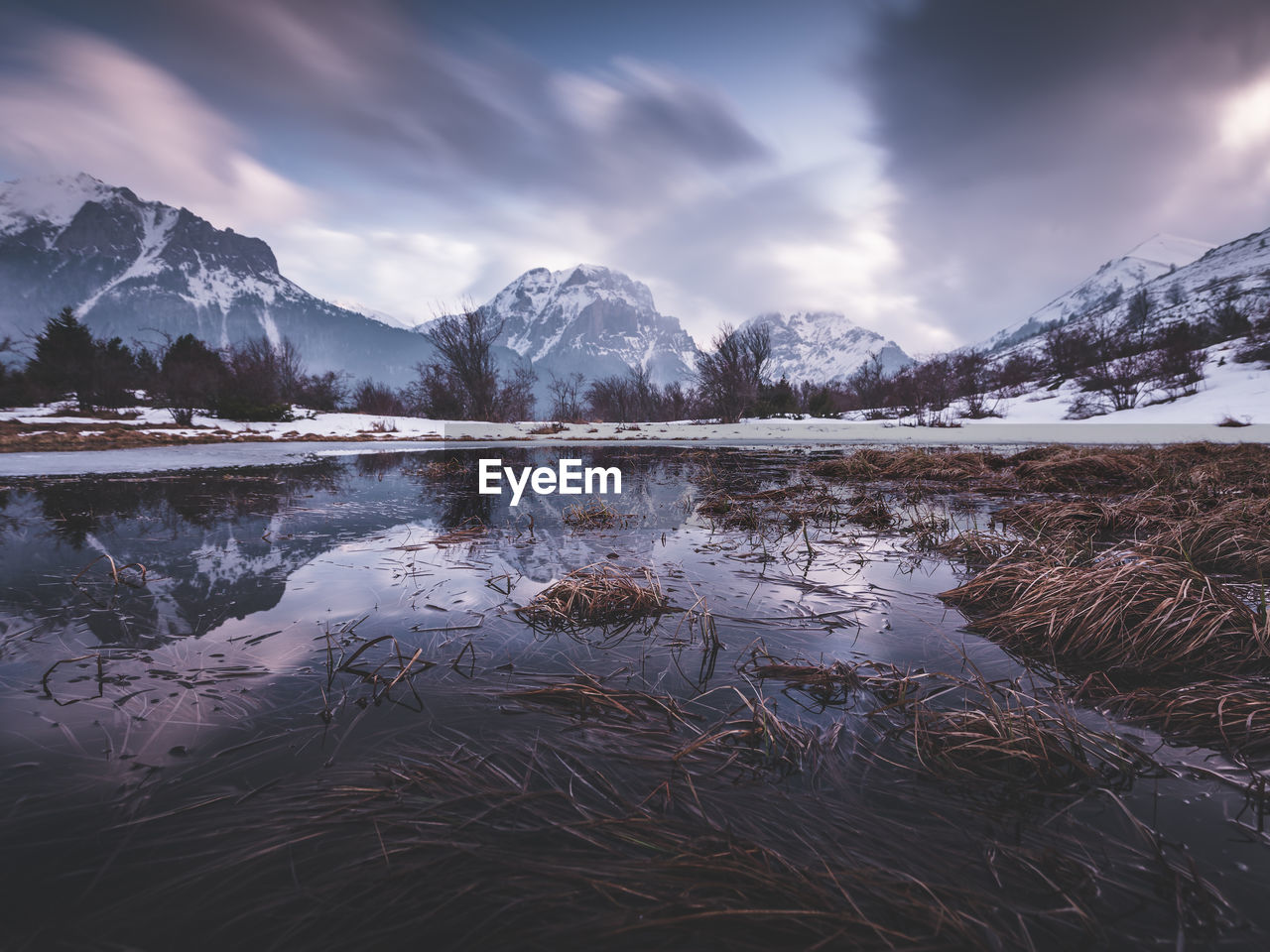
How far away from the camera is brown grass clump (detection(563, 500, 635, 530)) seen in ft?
17.1

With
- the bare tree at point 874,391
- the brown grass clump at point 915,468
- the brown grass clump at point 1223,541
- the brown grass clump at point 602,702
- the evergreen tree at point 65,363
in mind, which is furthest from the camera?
the bare tree at point 874,391

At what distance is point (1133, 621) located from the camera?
98.5 inches

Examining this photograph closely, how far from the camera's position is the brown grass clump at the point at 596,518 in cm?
520

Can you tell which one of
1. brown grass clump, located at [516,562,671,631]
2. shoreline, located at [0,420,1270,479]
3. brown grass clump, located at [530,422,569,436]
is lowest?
brown grass clump, located at [516,562,671,631]

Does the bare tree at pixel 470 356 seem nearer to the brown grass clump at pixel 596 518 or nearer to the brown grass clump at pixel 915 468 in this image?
the brown grass clump at pixel 915 468

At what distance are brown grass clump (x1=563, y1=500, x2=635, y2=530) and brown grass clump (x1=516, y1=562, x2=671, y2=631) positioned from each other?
2.14 m

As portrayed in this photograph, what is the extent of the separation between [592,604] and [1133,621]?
288 centimetres

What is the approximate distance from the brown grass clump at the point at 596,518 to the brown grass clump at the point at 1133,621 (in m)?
3.33

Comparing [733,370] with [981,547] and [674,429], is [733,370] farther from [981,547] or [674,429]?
[981,547]

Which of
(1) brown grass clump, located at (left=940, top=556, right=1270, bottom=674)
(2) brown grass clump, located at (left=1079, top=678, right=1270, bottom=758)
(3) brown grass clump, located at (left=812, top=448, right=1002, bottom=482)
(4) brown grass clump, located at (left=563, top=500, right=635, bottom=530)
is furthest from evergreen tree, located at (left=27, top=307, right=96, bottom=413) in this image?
(2) brown grass clump, located at (left=1079, top=678, right=1270, bottom=758)

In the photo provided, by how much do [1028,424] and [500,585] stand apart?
29994 mm

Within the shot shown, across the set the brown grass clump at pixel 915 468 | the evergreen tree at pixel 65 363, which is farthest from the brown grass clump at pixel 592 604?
the evergreen tree at pixel 65 363

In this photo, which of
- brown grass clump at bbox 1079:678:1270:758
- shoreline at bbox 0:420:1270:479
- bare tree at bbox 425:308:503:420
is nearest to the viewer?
brown grass clump at bbox 1079:678:1270:758

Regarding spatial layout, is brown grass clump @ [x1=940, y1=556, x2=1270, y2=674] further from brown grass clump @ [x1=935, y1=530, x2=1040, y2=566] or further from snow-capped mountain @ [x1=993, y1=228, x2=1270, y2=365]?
snow-capped mountain @ [x1=993, y1=228, x2=1270, y2=365]
